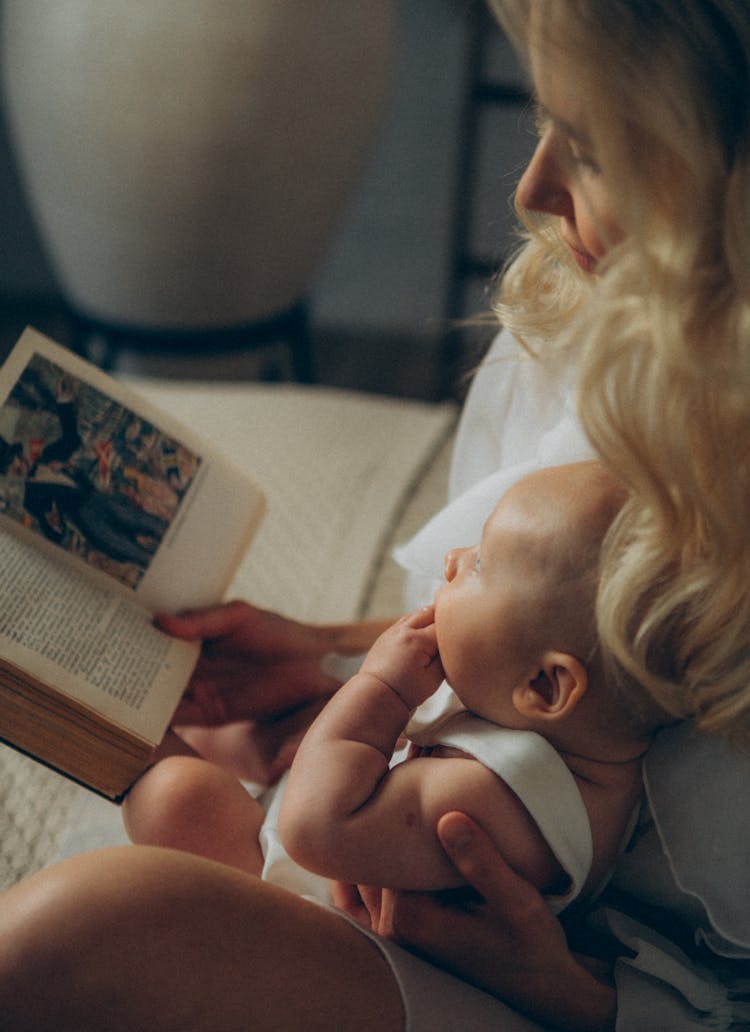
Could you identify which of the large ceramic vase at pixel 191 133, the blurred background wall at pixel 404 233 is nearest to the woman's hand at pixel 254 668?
the large ceramic vase at pixel 191 133

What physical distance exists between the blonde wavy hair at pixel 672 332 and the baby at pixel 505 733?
0.03 m

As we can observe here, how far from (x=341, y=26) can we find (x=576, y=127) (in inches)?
43.0

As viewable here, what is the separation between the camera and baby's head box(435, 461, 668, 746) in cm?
57

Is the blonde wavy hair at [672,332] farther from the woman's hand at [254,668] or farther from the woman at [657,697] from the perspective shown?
the woman's hand at [254,668]

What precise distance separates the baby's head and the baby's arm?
0.14 feet

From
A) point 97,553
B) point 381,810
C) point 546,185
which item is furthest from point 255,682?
point 546,185

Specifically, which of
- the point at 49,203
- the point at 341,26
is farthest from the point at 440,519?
the point at 49,203

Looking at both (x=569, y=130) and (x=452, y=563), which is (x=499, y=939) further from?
(x=569, y=130)

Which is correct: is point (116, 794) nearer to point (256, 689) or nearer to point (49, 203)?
point (256, 689)

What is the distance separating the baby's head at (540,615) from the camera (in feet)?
1.87

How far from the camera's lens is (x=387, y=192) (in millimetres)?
2260

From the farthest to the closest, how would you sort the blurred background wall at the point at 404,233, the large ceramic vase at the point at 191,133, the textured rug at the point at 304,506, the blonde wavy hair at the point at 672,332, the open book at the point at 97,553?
the blurred background wall at the point at 404,233 → the large ceramic vase at the point at 191,133 → the textured rug at the point at 304,506 → the open book at the point at 97,553 → the blonde wavy hair at the point at 672,332

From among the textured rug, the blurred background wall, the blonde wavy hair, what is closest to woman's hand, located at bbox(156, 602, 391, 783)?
the textured rug

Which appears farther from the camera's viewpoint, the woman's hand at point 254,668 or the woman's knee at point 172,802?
the woman's hand at point 254,668
